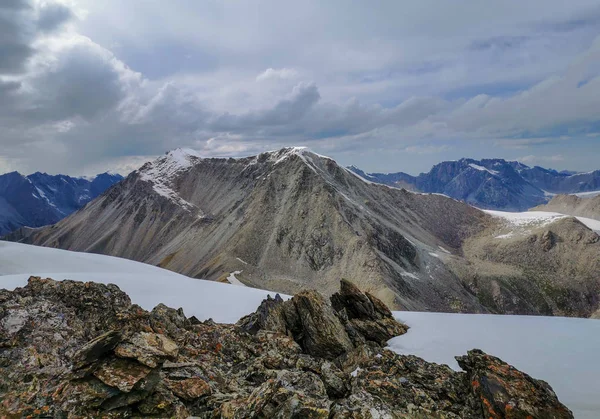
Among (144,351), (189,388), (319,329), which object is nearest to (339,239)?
(319,329)

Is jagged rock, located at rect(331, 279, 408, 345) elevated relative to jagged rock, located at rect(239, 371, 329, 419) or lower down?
lower down

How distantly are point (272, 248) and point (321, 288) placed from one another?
25236mm

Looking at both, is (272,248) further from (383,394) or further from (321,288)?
(383,394)

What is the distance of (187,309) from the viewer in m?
17.5

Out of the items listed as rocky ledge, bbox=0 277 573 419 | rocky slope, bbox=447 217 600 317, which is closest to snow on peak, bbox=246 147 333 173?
rocky slope, bbox=447 217 600 317

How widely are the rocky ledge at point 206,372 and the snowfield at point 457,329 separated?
177 cm

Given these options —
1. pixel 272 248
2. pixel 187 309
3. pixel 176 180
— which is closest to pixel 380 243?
pixel 272 248

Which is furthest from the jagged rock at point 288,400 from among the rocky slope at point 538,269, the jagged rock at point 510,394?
the rocky slope at point 538,269

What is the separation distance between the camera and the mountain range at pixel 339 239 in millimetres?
94938

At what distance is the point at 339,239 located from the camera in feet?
341

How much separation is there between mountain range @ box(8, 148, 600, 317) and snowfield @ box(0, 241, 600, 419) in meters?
57.6

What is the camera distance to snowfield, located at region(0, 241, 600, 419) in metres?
11.1

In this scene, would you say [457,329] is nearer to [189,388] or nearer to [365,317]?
[365,317]

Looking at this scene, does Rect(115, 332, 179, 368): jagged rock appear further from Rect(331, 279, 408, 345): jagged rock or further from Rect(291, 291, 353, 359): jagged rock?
Rect(331, 279, 408, 345): jagged rock
